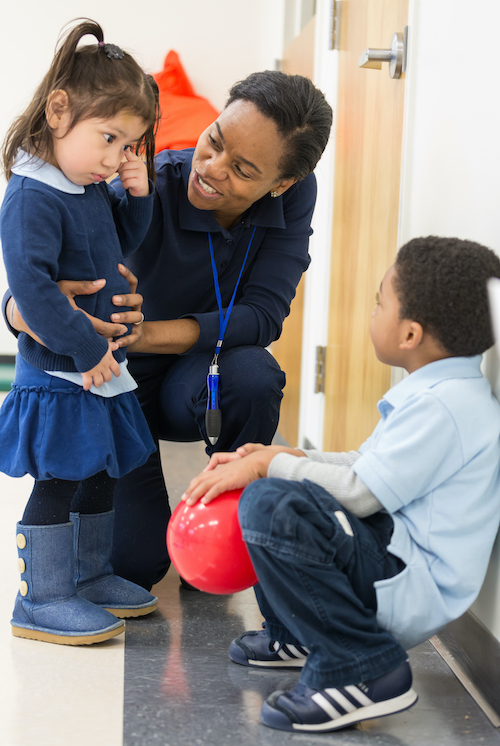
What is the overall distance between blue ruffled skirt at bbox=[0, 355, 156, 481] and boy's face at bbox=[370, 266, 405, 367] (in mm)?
428

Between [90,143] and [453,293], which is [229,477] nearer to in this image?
[453,293]

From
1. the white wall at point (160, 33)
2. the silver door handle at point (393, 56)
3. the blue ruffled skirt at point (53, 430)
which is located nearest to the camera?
the blue ruffled skirt at point (53, 430)

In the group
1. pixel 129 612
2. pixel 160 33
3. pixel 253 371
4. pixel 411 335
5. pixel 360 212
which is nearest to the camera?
pixel 411 335

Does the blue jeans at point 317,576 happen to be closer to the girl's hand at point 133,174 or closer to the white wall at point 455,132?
the white wall at point 455,132

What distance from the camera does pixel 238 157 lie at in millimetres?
1217

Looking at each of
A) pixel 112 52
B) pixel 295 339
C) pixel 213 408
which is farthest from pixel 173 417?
pixel 295 339

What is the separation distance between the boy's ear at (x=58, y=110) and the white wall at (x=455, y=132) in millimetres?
588

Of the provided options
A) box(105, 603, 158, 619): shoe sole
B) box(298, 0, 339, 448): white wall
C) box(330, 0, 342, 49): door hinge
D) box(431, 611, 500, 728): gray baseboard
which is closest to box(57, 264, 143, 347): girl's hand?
box(105, 603, 158, 619): shoe sole

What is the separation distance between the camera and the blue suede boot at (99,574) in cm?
120

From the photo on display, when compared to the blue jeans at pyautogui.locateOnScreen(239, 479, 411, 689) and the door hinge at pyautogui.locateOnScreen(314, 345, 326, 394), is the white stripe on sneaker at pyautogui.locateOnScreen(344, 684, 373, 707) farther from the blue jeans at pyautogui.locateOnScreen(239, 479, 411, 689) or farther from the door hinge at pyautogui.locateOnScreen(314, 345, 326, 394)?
the door hinge at pyautogui.locateOnScreen(314, 345, 326, 394)

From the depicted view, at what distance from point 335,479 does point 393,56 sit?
0.96 meters

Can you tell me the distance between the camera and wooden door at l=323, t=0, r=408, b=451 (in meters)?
1.54

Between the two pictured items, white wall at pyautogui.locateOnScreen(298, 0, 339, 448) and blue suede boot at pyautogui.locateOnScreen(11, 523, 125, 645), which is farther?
white wall at pyautogui.locateOnScreen(298, 0, 339, 448)

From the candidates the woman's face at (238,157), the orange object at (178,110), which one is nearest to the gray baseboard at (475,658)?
the woman's face at (238,157)
